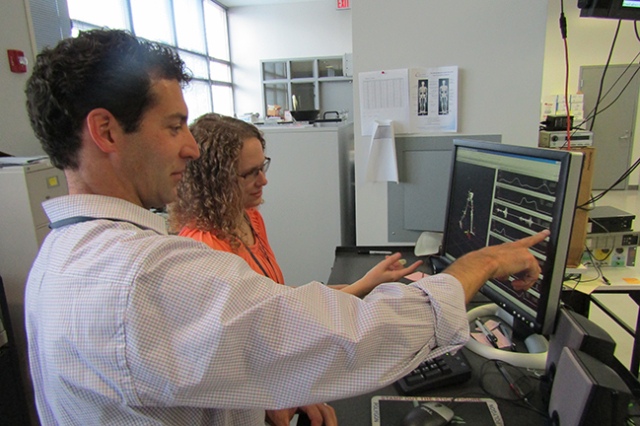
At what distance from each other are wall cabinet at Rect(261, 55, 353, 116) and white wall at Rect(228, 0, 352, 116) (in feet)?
0.60

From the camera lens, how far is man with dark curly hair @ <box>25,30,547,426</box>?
0.52 metres

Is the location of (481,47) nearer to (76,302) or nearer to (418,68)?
(418,68)

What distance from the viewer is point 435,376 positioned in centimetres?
90

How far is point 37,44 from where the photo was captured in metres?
2.72

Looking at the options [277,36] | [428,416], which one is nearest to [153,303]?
[428,416]

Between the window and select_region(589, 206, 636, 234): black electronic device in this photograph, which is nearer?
select_region(589, 206, 636, 234): black electronic device

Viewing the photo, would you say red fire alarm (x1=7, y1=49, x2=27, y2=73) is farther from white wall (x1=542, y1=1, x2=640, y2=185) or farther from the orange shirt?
white wall (x1=542, y1=1, x2=640, y2=185)

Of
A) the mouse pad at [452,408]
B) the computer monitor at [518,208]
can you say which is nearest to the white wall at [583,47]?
the computer monitor at [518,208]

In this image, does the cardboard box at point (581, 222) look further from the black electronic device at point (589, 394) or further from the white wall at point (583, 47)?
the white wall at point (583, 47)

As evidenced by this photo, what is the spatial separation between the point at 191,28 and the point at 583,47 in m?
6.36

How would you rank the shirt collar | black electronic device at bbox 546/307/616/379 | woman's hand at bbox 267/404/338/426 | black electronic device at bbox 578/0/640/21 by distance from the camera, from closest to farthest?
the shirt collar → black electronic device at bbox 546/307/616/379 → woman's hand at bbox 267/404/338/426 → black electronic device at bbox 578/0/640/21

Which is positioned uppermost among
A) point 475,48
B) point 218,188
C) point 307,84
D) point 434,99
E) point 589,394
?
point 307,84

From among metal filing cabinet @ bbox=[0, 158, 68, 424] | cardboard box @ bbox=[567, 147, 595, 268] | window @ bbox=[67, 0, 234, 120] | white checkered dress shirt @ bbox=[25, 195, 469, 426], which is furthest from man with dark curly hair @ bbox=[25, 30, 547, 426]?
window @ bbox=[67, 0, 234, 120]

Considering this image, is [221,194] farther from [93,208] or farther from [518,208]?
[518,208]
